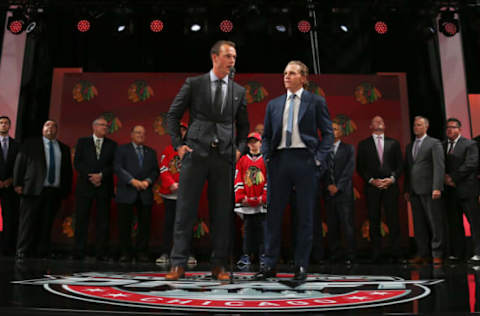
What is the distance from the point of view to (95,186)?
6.23 metres

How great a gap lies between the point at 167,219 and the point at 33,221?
170 cm

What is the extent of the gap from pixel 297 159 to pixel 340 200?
116 inches

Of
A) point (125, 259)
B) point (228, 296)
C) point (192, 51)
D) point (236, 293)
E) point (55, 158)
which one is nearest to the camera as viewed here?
point (228, 296)

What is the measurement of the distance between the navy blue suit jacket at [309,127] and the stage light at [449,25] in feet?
13.1

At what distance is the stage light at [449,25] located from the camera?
21.5 ft

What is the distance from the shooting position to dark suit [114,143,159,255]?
617 centimetres

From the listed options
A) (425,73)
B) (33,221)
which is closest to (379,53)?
(425,73)

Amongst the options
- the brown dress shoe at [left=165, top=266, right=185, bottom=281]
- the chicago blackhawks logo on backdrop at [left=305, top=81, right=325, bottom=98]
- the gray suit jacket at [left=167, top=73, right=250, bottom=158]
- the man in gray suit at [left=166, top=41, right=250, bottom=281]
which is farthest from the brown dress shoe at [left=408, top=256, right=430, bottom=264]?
A: the brown dress shoe at [left=165, top=266, right=185, bottom=281]

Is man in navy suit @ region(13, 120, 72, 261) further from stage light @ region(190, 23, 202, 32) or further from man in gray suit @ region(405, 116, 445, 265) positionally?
man in gray suit @ region(405, 116, 445, 265)

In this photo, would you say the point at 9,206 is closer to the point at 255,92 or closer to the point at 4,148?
the point at 4,148

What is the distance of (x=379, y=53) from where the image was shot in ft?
24.6

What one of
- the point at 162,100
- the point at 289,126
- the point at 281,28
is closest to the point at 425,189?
the point at 281,28

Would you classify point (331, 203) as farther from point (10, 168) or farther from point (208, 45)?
point (10, 168)

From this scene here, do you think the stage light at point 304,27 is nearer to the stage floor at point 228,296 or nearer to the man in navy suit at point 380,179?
the man in navy suit at point 380,179
